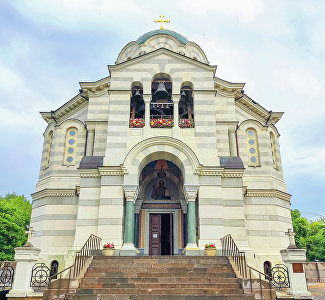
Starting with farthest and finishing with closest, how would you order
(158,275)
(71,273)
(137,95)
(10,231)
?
(10,231)
(137,95)
(71,273)
(158,275)

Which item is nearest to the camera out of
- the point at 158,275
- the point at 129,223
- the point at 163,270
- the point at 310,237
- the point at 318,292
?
the point at 158,275

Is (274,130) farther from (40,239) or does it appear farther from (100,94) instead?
(40,239)

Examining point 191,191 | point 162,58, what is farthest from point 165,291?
point 162,58

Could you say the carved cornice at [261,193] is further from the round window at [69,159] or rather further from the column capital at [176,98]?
the round window at [69,159]

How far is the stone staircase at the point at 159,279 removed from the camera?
34.9ft

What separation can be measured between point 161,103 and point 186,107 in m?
3.31

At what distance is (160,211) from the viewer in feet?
64.7

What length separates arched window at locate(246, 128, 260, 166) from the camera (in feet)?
71.6

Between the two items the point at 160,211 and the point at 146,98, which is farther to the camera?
the point at 160,211

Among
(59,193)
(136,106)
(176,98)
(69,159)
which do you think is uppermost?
(136,106)

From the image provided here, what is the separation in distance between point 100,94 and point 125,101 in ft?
13.9

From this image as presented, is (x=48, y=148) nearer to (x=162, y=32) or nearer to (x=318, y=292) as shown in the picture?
(x=162, y=32)

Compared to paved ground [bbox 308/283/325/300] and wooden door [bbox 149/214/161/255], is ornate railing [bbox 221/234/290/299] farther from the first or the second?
wooden door [bbox 149/214/161/255]

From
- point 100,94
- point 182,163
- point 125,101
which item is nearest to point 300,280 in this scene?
point 182,163
